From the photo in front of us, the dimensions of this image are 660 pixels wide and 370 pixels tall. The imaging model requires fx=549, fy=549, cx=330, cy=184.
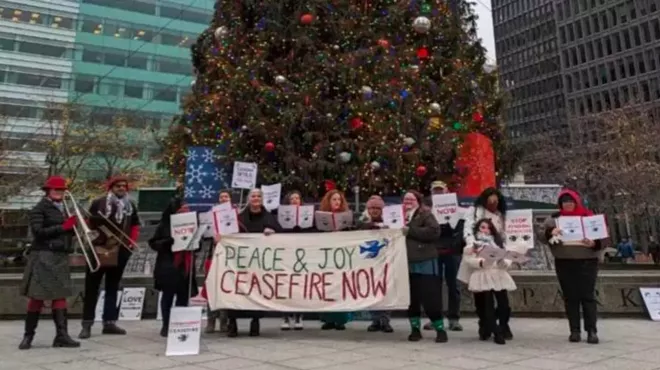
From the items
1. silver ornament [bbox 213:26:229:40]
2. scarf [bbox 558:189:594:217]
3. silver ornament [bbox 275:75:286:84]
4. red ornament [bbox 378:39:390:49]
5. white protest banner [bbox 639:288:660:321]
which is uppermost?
silver ornament [bbox 213:26:229:40]

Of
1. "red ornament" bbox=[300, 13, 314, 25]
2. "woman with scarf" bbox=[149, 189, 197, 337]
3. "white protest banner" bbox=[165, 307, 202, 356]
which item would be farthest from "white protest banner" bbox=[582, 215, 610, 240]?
"red ornament" bbox=[300, 13, 314, 25]

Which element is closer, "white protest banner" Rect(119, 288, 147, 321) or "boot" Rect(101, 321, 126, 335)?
"boot" Rect(101, 321, 126, 335)

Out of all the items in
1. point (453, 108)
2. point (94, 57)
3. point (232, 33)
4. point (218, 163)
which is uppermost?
point (94, 57)

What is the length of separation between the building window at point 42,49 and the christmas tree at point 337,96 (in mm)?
47950

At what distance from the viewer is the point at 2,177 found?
93.4 ft

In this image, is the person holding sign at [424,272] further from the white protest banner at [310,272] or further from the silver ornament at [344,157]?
the silver ornament at [344,157]

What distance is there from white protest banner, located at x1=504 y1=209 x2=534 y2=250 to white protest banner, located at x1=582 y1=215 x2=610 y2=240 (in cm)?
63

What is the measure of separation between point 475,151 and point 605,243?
23.5 feet

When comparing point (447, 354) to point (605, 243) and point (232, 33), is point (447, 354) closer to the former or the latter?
point (605, 243)

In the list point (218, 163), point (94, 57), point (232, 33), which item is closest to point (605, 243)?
point (218, 163)

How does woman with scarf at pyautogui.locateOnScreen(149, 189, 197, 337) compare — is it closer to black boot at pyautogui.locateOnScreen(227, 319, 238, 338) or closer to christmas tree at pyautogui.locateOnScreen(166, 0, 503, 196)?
black boot at pyautogui.locateOnScreen(227, 319, 238, 338)

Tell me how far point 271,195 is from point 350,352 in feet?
13.3

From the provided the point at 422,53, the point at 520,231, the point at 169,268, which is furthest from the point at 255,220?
the point at 422,53

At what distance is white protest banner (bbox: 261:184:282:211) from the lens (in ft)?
31.0
